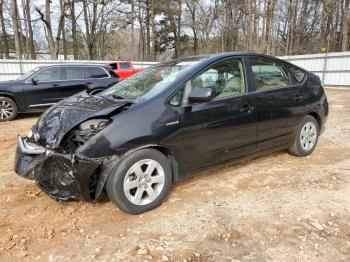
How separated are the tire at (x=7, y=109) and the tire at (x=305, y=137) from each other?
7.47m

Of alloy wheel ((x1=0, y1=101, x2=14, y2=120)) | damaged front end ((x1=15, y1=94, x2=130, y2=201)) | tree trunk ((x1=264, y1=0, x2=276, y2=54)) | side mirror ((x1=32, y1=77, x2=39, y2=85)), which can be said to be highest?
tree trunk ((x1=264, y1=0, x2=276, y2=54))

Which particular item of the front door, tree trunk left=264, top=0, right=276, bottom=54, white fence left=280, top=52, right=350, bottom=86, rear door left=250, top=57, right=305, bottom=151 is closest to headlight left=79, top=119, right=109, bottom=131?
the front door

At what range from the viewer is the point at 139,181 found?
3.13 meters

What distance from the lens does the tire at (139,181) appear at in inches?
118

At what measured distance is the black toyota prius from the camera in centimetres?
297

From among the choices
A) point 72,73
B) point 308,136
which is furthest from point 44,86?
point 308,136

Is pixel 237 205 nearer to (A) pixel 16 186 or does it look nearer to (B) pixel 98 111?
(B) pixel 98 111

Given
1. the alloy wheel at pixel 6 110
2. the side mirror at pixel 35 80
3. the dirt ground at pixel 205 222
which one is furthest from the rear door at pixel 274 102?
the alloy wheel at pixel 6 110

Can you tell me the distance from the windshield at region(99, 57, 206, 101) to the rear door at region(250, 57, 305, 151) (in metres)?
0.95

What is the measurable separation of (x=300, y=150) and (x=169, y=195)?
2397 mm

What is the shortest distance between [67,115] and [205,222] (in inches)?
71.3

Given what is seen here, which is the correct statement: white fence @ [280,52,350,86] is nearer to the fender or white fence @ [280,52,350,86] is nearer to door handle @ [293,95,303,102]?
door handle @ [293,95,303,102]

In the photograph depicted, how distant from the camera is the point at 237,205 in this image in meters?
3.38

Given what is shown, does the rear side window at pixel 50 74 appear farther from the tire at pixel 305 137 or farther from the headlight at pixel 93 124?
the tire at pixel 305 137
